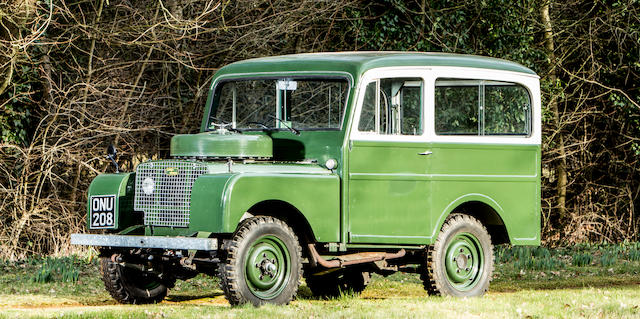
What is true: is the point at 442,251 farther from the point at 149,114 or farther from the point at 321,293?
the point at 149,114

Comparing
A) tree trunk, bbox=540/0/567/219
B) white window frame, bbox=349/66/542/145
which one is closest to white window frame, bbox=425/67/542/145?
white window frame, bbox=349/66/542/145

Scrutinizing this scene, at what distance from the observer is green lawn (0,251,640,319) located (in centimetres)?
865

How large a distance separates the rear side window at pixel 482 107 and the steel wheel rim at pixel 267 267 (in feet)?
8.40

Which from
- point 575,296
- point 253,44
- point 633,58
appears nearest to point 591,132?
point 633,58

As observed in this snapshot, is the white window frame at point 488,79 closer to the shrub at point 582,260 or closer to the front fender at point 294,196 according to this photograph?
the front fender at point 294,196

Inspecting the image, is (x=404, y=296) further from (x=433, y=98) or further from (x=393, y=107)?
(x=433, y=98)

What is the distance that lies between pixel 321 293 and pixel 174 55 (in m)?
6.54

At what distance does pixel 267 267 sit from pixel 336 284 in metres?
2.68

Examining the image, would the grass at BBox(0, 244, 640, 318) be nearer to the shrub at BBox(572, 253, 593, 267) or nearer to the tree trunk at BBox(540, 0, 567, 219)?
the shrub at BBox(572, 253, 593, 267)

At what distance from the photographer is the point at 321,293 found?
38.0 ft

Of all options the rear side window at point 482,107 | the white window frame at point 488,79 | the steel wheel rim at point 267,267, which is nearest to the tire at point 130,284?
the steel wheel rim at point 267,267

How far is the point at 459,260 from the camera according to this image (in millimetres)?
10656

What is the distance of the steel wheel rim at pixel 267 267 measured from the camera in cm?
887

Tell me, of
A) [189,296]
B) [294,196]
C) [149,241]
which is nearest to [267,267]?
[294,196]
